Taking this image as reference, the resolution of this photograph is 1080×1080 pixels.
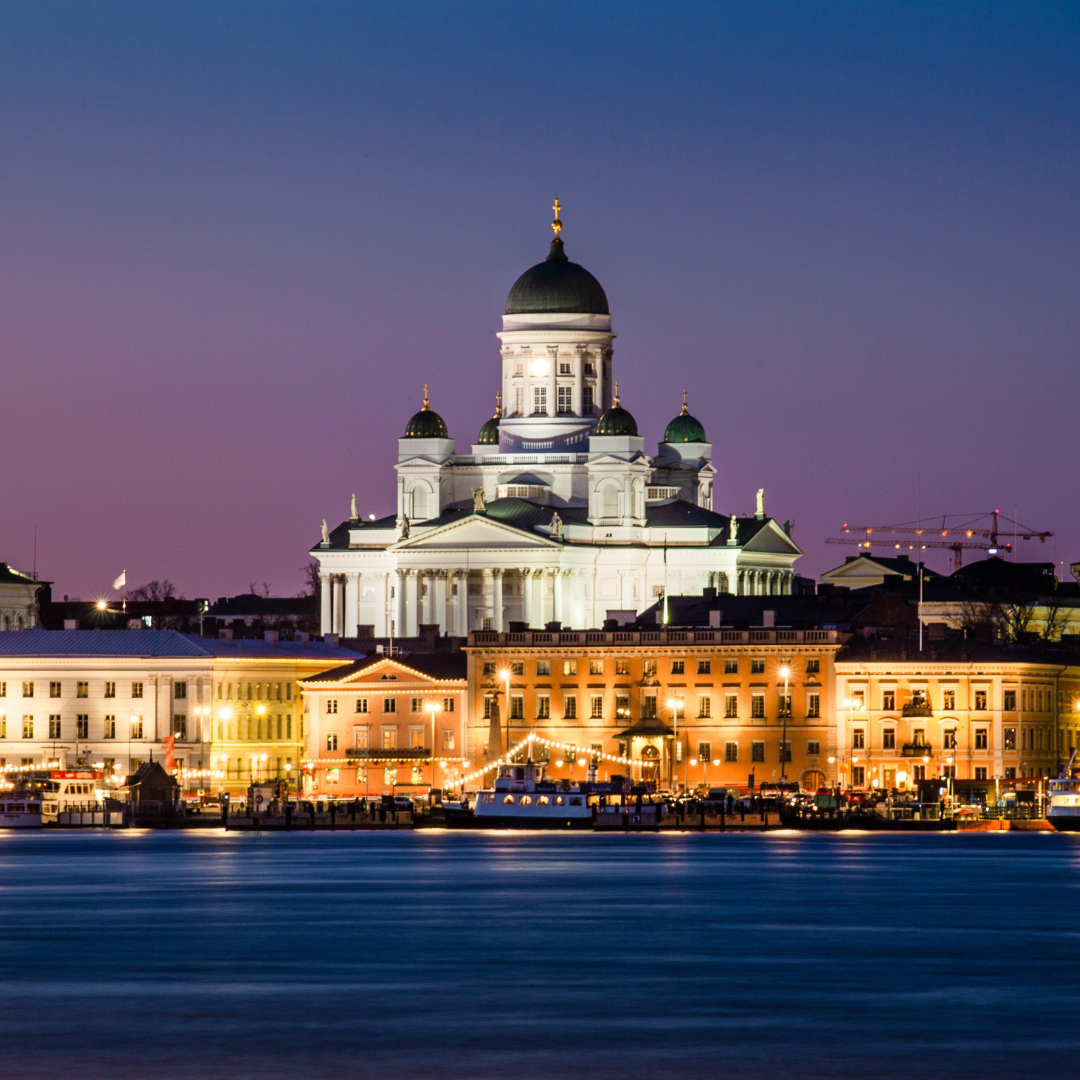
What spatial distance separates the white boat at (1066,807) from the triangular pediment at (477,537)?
63.9 meters

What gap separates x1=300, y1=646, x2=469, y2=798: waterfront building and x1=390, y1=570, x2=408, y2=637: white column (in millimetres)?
39424

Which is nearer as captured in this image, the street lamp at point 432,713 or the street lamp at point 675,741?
the street lamp at point 675,741

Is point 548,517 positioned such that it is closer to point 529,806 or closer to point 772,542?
point 772,542

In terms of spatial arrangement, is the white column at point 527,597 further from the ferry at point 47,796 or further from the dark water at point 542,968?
the dark water at point 542,968

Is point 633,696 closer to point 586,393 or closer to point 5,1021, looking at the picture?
point 586,393

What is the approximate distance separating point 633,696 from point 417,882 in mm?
53331

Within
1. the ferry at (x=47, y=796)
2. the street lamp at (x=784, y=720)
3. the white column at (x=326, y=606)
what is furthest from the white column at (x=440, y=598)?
the street lamp at (x=784, y=720)

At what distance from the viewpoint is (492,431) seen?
622 feet

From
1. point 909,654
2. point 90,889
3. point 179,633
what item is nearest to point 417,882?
point 90,889

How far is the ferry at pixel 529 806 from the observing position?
114625 mm

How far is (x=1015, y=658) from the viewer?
127 m

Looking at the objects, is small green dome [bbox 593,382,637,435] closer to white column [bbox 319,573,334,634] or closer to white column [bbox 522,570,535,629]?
white column [bbox 522,570,535,629]

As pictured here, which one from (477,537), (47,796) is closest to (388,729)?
(47,796)

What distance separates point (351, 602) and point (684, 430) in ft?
79.9
